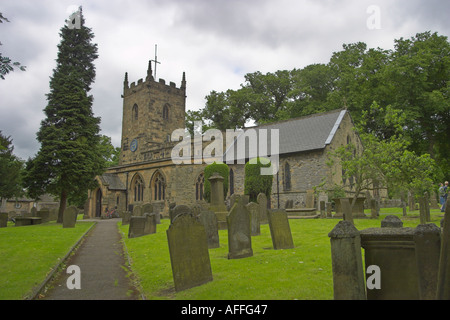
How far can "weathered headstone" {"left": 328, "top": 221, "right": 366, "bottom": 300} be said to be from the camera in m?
4.29

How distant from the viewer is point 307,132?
28.2 m

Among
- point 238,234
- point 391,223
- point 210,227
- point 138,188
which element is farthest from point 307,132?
point 391,223

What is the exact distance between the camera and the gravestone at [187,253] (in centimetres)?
622

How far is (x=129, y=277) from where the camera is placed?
24.6 feet

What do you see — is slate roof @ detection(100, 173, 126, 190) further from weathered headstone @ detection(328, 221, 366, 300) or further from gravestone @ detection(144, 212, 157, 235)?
weathered headstone @ detection(328, 221, 366, 300)

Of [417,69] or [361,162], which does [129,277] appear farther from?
[417,69]

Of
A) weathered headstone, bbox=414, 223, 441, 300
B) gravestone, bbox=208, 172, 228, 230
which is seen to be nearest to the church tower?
gravestone, bbox=208, 172, 228, 230

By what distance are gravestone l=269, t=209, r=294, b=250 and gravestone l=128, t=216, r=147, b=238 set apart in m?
7.27

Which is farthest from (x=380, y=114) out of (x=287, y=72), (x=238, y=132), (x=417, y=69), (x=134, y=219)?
(x=134, y=219)

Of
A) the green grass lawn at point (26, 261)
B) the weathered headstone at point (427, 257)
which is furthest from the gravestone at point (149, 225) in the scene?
the weathered headstone at point (427, 257)

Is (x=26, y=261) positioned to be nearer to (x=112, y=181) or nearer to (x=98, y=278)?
(x=98, y=278)

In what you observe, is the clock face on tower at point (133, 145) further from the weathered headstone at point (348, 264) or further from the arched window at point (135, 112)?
the weathered headstone at point (348, 264)

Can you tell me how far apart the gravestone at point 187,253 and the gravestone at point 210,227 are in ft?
11.6
